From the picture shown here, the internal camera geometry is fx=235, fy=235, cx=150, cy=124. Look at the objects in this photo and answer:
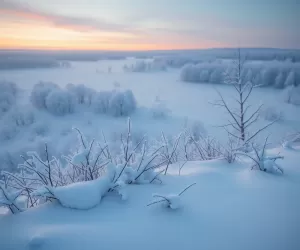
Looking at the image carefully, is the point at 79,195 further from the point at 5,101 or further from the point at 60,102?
the point at 60,102

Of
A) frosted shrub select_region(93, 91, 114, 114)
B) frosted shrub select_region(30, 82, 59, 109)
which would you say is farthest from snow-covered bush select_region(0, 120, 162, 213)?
frosted shrub select_region(30, 82, 59, 109)

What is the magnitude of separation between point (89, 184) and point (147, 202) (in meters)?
0.61

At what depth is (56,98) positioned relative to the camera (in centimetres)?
3300

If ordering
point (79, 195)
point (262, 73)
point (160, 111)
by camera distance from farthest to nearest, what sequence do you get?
point (262, 73) < point (160, 111) < point (79, 195)

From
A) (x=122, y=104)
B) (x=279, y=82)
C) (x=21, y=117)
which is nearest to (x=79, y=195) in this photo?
(x=21, y=117)

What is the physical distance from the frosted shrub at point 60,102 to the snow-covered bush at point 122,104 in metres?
5.73

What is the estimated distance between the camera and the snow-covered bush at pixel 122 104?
112 ft

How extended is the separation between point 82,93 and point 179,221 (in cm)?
3780

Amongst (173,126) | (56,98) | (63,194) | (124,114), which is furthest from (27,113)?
(63,194)

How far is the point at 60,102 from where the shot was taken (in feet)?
107

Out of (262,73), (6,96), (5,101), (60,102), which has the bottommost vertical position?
(60,102)

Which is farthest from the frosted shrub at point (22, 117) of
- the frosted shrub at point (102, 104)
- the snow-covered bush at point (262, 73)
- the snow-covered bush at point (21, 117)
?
the snow-covered bush at point (262, 73)

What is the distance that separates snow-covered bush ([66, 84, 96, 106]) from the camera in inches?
1468

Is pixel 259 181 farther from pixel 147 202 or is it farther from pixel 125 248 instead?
pixel 125 248
